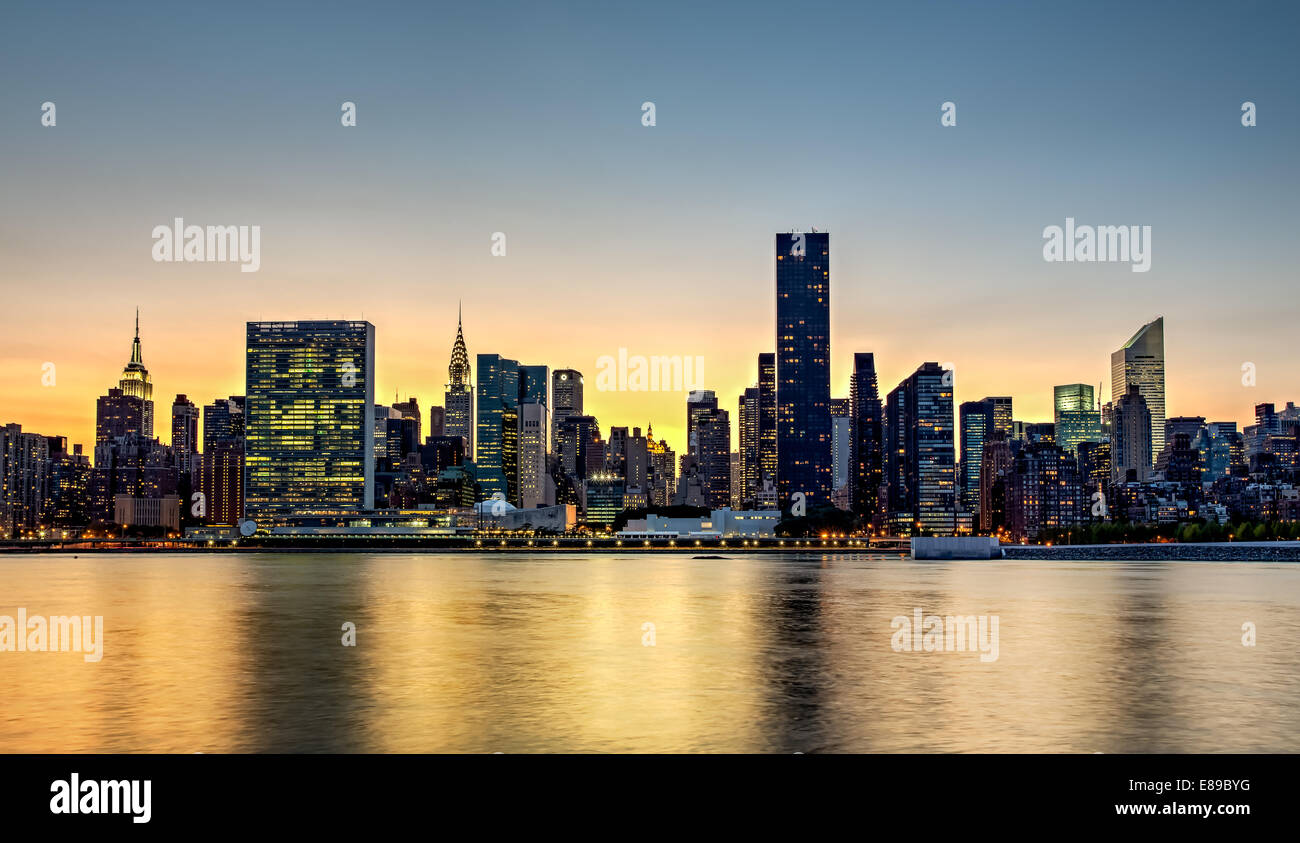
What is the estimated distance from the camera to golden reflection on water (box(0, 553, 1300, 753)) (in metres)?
29.8

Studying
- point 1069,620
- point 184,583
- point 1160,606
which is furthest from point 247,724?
point 184,583

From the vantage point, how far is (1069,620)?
70562 mm

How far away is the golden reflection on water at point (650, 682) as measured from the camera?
29.8 meters

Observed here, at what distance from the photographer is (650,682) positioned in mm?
40562
